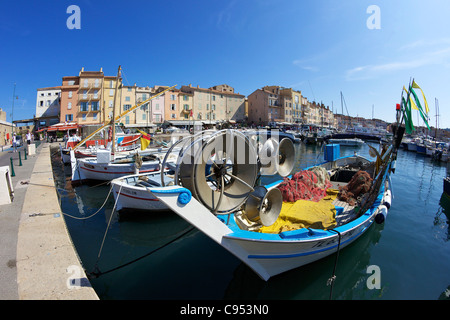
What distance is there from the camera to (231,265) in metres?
6.68

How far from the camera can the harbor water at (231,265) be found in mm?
5781

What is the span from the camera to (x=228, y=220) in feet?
19.8

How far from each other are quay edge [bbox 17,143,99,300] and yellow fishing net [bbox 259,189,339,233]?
14.5 feet

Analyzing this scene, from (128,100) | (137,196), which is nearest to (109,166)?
(137,196)

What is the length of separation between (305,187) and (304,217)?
2316 millimetres

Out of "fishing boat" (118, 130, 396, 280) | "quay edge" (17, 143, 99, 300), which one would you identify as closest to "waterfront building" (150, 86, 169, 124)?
"quay edge" (17, 143, 99, 300)

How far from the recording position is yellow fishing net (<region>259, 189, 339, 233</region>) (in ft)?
20.9

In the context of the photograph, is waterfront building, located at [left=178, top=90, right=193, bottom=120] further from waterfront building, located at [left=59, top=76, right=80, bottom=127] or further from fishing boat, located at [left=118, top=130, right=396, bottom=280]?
fishing boat, located at [left=118, top=130, right=396, bottom=280]

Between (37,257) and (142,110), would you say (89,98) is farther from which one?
(37,257)

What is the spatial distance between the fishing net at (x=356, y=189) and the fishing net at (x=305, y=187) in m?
0.76

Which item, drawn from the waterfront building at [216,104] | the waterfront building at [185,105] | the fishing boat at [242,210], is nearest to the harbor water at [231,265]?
the fishing boat at [242,210]

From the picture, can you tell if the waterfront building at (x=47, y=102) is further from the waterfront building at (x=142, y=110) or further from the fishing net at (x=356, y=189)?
the fishing net at (x=356, y=189)

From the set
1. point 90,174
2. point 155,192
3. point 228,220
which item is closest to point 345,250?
point 228,220
